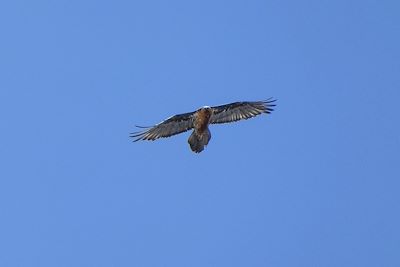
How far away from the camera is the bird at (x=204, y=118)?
126ft

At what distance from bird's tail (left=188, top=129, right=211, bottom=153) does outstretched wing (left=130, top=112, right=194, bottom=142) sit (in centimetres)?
111

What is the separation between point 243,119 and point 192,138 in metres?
3.62

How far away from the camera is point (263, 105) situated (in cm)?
4025

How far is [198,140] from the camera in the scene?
37625 mm

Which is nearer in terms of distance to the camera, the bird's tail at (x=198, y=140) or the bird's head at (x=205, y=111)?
the bird's tail at (x=198, y=140)

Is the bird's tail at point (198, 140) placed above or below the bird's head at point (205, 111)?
below

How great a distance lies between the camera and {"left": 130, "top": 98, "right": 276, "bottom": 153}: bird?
126 feet

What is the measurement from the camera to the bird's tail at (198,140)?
122 feet

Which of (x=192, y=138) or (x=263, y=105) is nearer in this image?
(x=192, y=138)

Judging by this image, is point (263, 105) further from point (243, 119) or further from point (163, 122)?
point (163, 122)

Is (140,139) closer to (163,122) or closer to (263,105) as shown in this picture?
(163,122)

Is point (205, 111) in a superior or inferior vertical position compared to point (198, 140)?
superior

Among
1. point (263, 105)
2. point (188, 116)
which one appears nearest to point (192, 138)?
point (188, 116)

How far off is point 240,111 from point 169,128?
3.36m
